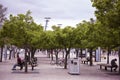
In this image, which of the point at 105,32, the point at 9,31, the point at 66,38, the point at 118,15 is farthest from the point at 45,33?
the point at 118,15

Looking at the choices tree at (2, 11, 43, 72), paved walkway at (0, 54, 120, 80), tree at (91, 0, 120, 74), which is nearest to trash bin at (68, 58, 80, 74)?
paved walkway at (0, 54, 120, 80)

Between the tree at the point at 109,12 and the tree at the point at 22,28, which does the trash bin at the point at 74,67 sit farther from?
the tree at the point at 109,12

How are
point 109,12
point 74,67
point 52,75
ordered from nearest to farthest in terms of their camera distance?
point 109,12 < point 52,75 < point 74,67

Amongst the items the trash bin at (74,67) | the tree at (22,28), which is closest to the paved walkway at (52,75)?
the trash bin at (74,67)

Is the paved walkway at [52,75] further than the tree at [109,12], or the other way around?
the paved walkway at [52,75]

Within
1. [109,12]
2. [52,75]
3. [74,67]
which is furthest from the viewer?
[74,67]

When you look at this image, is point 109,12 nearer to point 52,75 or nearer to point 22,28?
point 52,75

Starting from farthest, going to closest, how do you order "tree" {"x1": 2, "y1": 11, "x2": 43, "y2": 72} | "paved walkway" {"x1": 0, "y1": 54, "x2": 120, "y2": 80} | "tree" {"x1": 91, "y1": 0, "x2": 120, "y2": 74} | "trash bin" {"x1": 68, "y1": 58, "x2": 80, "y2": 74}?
"tree" {"x1": 2, "y1": 11, "x2": 43, "y2": 72}
"trash bin" {"x1": 68, "y1": 58, "x2": 80, "y2": 74}
"paved walkway" {"x1": 0, "y1": 54, "x2": 120, "y2": 80}
"tree" {"x1": 91, "y1": 0, "x2": 120, "y2": 74}

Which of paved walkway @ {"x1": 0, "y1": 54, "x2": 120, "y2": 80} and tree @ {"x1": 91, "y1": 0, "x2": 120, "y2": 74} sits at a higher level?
tree @ {"x1": 91, "y1": 0, "x2": 120, "y2": 74}

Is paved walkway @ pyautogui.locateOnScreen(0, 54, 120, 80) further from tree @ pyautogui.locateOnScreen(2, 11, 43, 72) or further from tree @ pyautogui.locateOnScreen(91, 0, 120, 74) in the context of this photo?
tree @ pyautogui.locateOnScreen(91, 0, 120, 74)

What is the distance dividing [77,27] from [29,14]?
7.36m

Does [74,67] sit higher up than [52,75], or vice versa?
[74,67]

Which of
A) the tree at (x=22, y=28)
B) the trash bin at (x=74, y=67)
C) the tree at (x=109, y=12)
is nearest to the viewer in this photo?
the tree at (x=109, y=12)

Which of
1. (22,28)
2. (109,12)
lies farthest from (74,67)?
(109,12)
